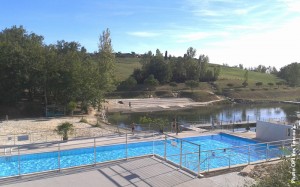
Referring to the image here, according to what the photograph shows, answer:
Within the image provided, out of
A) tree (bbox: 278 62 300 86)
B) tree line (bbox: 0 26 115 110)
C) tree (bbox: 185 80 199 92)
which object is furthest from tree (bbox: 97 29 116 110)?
tree (bbox: 278 62 300 86)

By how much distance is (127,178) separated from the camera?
47.7ft

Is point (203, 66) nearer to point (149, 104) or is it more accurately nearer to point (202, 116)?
point (149, 104)

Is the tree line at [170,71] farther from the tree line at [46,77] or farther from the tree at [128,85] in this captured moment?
the tree line at [46,77]

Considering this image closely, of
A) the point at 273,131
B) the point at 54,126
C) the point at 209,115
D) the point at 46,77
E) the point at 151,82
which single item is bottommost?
the point at 209,115

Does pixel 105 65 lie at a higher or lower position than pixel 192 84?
higher

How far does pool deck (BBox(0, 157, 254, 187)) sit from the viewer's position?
1399 centimetres

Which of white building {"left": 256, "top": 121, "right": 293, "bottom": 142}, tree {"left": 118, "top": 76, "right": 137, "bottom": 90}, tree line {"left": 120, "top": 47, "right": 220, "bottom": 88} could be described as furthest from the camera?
tree line {"left": 120, "top": 47, "right": 220, "bottom": 88}

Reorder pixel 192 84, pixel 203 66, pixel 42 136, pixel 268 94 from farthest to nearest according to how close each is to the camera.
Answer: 1. pixel 203 66
2. pixel 268 94
3. pixel 192 84
4. pixel 42 136

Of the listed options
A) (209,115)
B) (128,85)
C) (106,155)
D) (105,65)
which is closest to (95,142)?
(106,155)

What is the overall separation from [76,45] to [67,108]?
51707 mm

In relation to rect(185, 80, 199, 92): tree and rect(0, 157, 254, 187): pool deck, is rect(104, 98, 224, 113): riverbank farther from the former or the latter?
rect(0, 157, 254, 187): pool deck

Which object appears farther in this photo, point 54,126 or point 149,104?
point 149,104

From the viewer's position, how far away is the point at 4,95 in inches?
1640

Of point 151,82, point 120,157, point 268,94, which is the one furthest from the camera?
point 268,94
